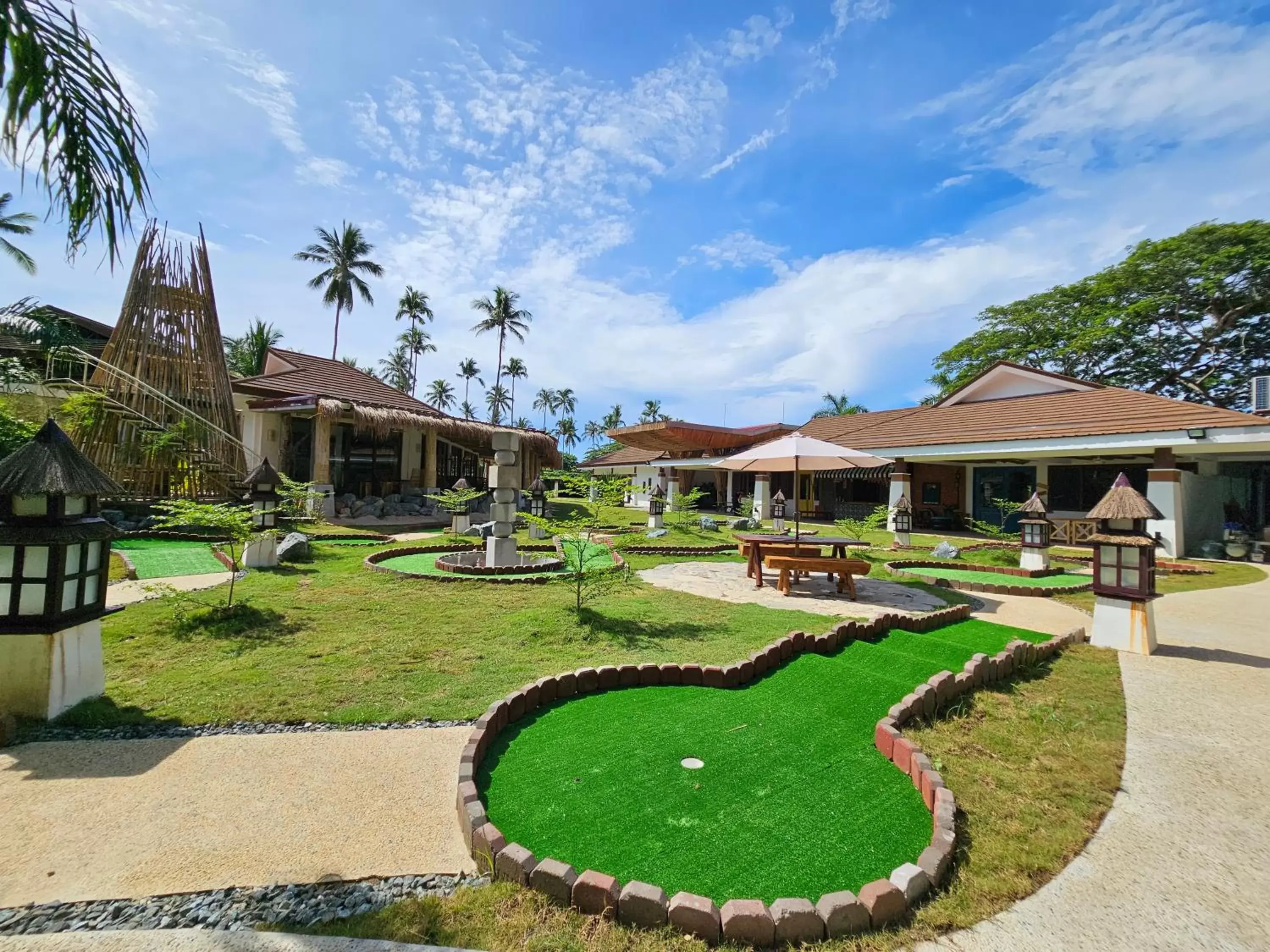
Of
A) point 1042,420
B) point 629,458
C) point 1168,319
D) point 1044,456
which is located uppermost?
point 1168,319

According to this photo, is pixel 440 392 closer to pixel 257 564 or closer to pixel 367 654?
pixel 257 564

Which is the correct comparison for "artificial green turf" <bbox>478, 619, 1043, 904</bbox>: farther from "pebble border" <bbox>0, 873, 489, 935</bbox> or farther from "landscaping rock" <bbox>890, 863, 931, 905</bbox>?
"pebble border" <bbox>0, 873, 489, 935</bbox>

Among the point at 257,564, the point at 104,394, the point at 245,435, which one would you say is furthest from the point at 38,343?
the point at 257,564

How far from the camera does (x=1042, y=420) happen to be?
643 inches

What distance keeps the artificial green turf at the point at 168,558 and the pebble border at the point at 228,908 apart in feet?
24.4

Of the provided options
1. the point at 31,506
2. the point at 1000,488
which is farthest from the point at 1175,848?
the point at 1000,488

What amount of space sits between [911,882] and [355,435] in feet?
72.7

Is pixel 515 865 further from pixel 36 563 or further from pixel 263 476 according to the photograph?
pixel 263 476

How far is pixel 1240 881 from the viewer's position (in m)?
2.37

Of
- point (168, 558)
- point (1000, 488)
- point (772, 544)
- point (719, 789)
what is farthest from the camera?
point (1000, 488)

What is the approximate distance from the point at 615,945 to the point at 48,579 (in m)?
4.28

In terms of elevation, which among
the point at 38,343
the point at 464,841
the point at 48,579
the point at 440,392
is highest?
the point at 440,392

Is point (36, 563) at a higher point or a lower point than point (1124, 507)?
lower

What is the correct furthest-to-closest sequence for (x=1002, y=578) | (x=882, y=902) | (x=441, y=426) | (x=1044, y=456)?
1. (x=441, y=426)
2. (x=1044, y=456)
3. (x=1002, y=578)
4. (x=882, y=902)
